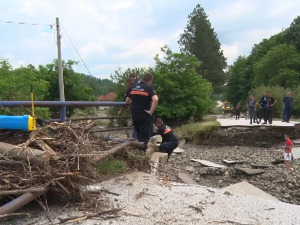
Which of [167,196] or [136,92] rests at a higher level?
[136,92]

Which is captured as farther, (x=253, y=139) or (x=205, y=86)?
(x=205, y=86)

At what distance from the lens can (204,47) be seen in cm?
5847

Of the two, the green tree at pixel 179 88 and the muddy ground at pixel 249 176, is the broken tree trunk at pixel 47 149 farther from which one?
the green tree at pixel 179 88

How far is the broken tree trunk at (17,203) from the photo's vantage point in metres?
2.69

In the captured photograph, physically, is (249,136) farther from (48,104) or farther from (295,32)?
(295,32)

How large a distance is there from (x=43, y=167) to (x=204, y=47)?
5761cm

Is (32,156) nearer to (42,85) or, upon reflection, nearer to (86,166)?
(86,166)

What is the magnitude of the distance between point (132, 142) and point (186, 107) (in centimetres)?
1596

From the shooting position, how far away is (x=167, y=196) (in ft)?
12.2

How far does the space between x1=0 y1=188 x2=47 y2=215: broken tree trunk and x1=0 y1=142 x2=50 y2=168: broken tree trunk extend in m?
0.27

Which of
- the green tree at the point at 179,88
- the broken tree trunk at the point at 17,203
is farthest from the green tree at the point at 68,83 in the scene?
the broken tree trunk at the point at 17,203

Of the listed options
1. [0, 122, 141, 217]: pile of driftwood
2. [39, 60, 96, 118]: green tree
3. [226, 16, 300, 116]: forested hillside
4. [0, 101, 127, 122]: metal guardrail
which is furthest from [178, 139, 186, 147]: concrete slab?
[226, 16, 300, 116]: forested hillside

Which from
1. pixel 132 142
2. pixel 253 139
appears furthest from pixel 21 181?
pixel 253 139

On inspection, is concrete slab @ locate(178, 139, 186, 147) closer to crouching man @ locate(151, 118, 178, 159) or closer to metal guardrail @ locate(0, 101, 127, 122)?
crouching man @ locate(151, 118, 178, 159)
